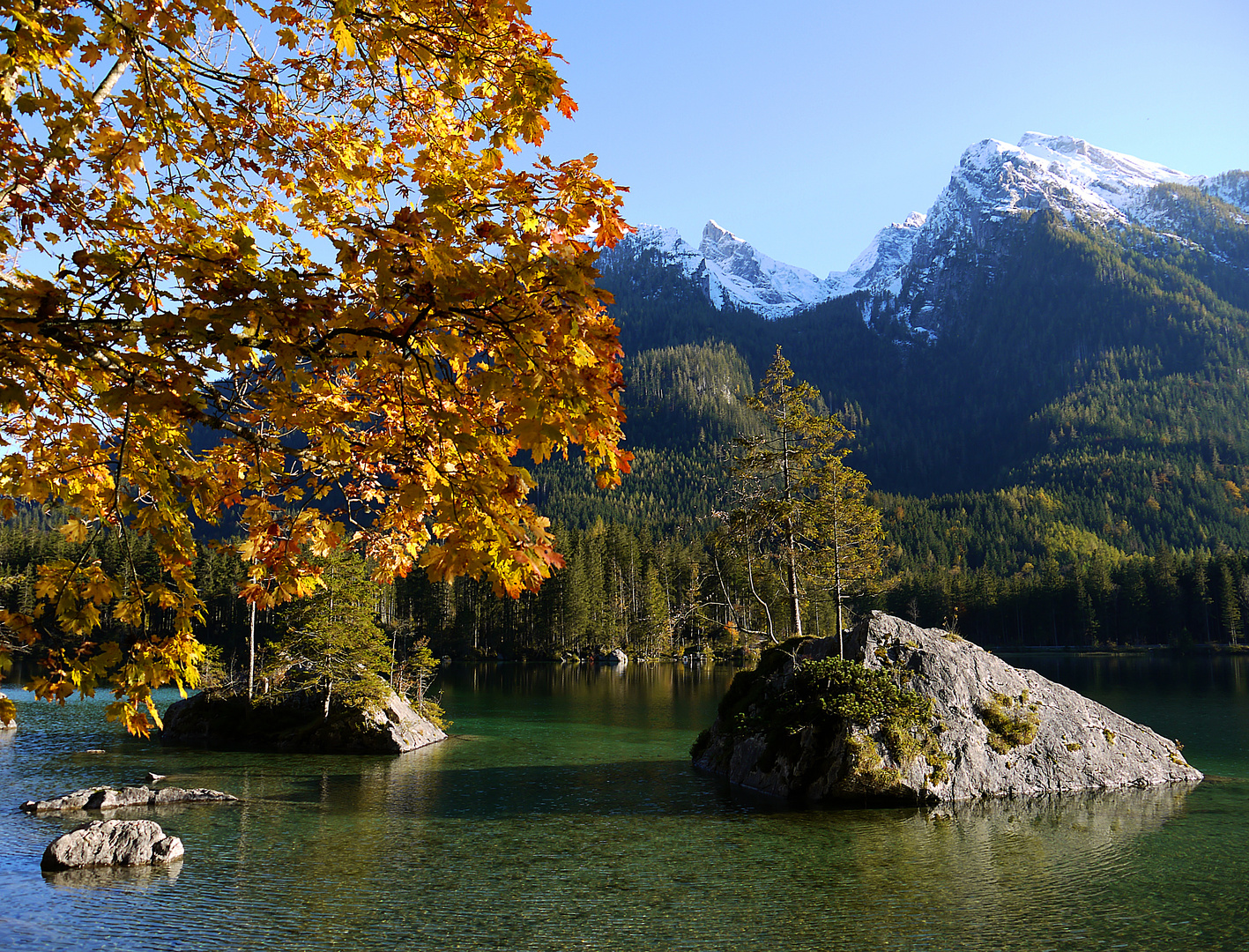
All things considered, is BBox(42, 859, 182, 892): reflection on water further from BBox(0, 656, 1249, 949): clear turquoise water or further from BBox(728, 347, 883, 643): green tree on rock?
BBox(728, 347, 883, 643): green tree on rock

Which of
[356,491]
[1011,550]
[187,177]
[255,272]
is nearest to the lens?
[255,272]

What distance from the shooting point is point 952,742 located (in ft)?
60.6

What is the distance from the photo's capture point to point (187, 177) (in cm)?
495

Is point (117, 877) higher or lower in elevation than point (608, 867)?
higher

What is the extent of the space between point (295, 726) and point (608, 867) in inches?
737

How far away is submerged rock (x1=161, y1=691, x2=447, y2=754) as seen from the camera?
88.1ft

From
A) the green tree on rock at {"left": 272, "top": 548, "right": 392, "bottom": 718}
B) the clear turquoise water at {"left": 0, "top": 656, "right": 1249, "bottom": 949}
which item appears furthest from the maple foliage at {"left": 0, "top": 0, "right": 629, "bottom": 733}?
the green tree on rock at {"left": 272, "top": 548, "right": 392, "bottom": 718}

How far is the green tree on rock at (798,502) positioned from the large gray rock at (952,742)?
413 cm

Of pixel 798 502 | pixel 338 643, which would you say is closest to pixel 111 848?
pixel 338 643

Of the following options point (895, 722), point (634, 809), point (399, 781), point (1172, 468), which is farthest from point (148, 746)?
point (1172, 468)

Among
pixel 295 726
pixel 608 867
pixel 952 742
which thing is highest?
pixel 952 742

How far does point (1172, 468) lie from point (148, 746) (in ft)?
620

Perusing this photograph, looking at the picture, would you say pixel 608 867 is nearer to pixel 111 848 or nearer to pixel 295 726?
pixel 111 848

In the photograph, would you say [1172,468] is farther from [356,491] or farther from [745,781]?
[356,491]
